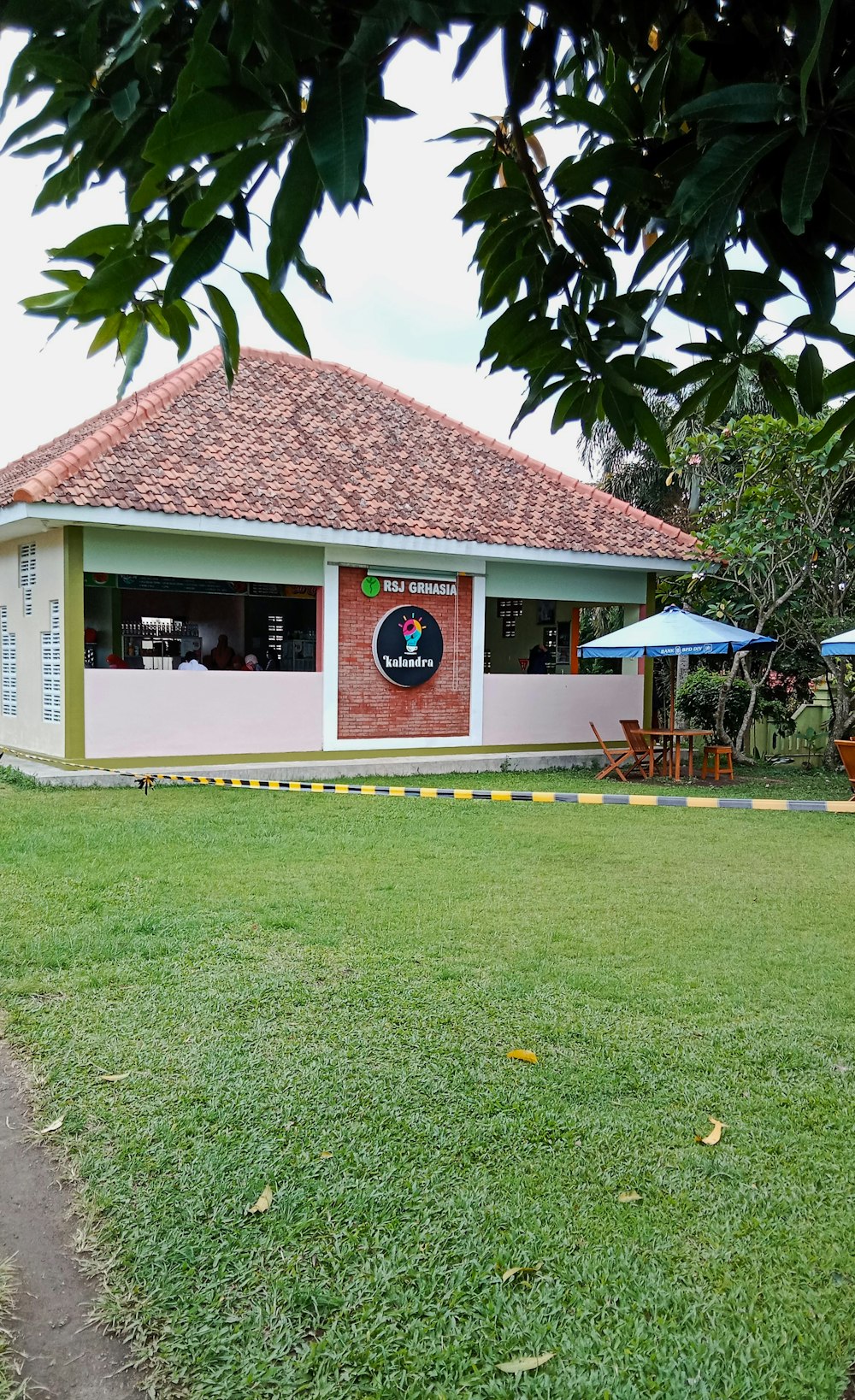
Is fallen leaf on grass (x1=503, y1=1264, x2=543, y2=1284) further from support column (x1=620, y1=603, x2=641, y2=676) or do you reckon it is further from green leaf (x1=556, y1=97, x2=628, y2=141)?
support column (x1=620, y1=603, x2=641, y2=676)

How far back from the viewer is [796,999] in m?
4.98

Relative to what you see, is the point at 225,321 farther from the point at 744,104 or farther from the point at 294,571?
the point at 294,571

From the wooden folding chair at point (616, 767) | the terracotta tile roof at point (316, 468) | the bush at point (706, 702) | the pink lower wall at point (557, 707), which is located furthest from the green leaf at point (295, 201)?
the bush at point (706, 702)

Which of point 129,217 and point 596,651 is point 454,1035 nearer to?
point 129,217

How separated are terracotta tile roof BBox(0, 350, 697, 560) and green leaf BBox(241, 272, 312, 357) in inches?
399

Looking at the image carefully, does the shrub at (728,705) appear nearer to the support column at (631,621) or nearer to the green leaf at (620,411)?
the support column at (631,621)

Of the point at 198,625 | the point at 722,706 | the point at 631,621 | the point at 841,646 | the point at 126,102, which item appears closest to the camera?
the point at 126,102

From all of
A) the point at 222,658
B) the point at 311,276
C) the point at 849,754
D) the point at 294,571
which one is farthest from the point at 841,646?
the point at 311,276

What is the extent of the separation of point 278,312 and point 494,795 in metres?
6.12

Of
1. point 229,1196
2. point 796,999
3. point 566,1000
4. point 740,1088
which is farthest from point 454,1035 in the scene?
point 796,999

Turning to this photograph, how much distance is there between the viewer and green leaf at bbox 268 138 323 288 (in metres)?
1.55

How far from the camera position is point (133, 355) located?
209 cm

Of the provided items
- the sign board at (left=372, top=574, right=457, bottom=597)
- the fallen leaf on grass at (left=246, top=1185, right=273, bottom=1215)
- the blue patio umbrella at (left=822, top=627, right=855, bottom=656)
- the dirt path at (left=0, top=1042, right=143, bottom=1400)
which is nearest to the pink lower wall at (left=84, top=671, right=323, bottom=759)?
the sign board at (left=372, top=574, right=457, bottom=597)

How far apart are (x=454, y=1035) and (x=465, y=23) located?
3.77 meters
